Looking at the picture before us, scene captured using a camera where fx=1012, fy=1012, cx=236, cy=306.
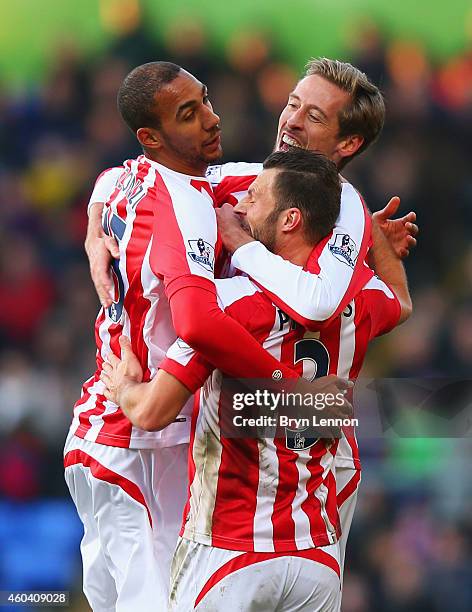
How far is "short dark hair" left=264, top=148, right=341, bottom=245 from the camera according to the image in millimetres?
2617

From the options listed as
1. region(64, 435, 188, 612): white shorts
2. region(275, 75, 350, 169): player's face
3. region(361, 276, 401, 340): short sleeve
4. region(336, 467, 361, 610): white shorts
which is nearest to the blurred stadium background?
region(336, 467, 361, 610): white shorts

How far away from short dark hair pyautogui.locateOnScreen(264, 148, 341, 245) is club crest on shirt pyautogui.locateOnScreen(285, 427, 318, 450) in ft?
1.63

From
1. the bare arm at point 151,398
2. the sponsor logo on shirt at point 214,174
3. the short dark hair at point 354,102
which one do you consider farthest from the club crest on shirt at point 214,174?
the bare arm at point 151,398

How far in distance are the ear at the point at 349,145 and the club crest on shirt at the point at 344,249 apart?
72 cm

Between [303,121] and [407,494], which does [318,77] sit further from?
[407,494]

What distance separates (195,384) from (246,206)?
1.77 ft

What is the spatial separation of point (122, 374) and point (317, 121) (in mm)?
1135

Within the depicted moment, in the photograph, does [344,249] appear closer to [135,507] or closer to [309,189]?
[309,189]

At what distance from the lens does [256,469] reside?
2498mm

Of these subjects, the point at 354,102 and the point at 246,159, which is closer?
the point at 354,102

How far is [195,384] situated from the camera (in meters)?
2.48

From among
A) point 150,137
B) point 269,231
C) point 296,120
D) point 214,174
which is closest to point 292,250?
point 269,231

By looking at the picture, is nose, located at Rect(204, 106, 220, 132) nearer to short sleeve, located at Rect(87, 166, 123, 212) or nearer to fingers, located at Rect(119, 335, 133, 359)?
short sleeve, located at Rect(87, 166, 123, 212)

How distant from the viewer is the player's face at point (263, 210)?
2.63m
